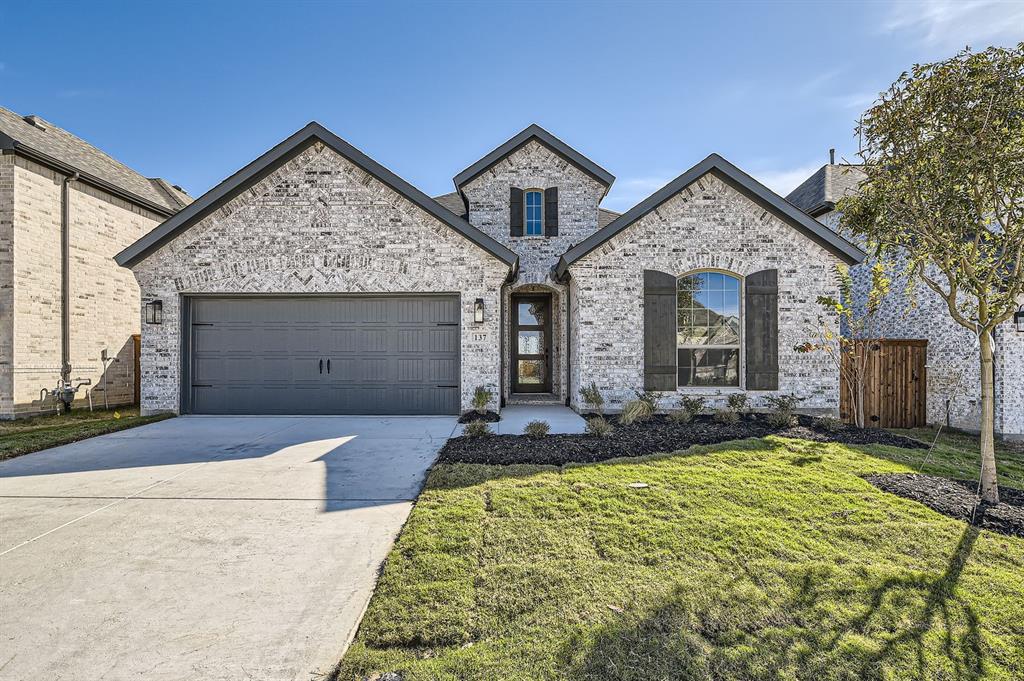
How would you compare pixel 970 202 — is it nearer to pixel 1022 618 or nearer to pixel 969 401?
pixel 1022 618

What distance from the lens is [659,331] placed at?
9.83 meters

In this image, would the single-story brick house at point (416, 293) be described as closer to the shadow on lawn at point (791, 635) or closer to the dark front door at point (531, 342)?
the dark front door at point (531, 342)

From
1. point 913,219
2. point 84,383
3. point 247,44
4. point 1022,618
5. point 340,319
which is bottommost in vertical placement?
point 1022,618

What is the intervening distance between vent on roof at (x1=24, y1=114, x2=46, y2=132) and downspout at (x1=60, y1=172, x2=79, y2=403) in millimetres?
2632

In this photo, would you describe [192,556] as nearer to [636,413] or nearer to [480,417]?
[480,417]

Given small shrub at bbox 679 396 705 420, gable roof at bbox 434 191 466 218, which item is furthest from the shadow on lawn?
gable roof at bbox 434 191 466 218

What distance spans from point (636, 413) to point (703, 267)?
3.44 meters

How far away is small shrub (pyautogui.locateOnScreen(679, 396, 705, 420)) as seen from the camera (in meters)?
9.16

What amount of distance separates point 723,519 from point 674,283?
6591mm

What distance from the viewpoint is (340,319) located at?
9984mm

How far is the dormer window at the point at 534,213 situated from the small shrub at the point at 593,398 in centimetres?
454

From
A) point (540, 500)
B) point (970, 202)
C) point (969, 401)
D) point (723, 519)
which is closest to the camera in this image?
point (723, 519)

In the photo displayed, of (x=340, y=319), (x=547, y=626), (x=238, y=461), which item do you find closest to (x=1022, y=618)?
(x=547, y=626)

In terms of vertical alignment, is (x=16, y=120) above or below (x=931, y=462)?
above
